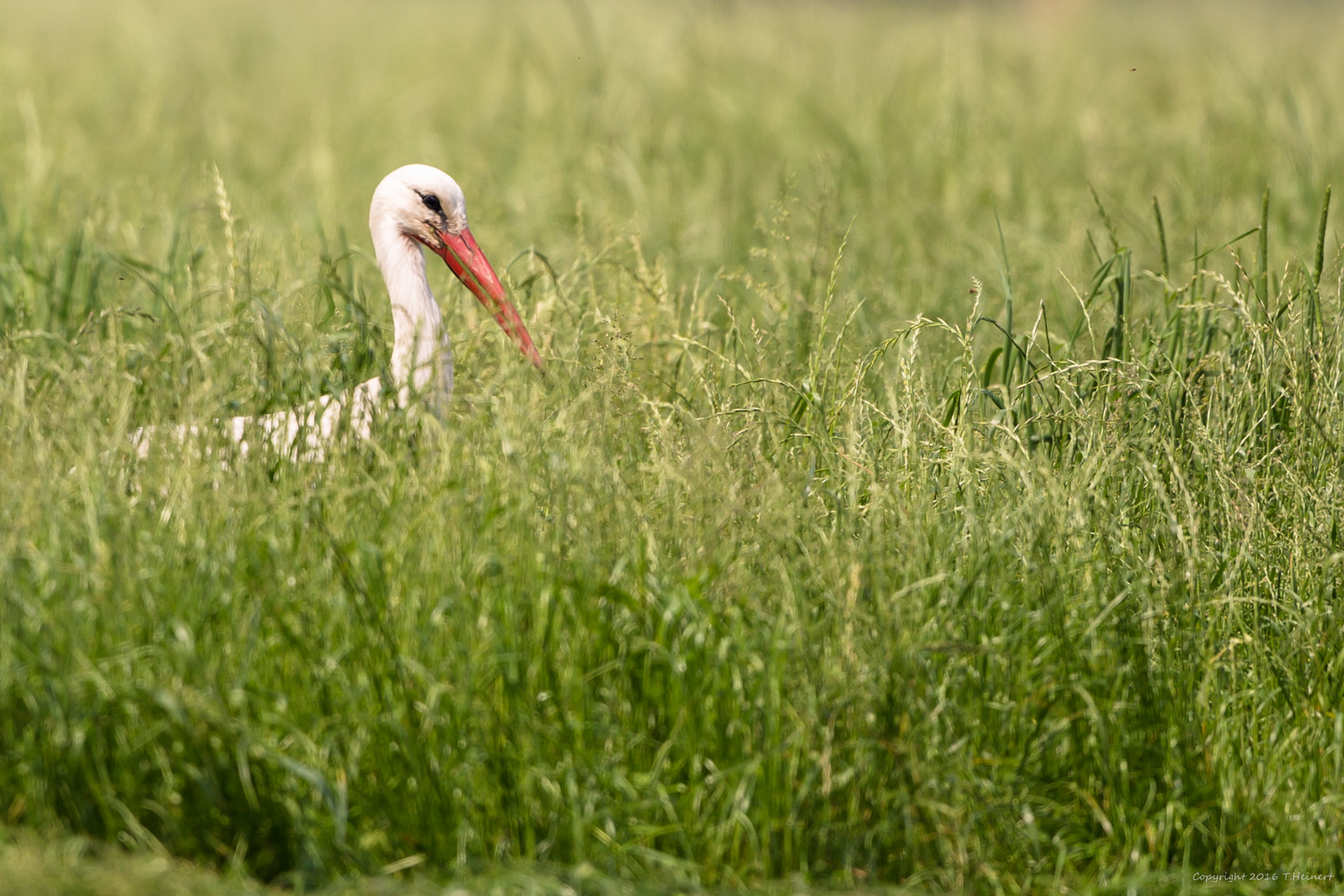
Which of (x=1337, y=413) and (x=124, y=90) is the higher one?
Result: (x=124, y=90)

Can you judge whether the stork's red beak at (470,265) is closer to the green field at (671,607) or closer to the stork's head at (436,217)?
the stork's head at (436,217)

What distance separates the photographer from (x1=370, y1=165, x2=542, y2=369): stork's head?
4.18 metres

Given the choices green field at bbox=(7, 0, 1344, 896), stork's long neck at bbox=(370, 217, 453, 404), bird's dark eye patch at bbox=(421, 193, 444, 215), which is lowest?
green field at bbox=(7, 0, 1344, 896)

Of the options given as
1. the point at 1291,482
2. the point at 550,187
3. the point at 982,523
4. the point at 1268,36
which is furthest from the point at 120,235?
the point at 1268,36

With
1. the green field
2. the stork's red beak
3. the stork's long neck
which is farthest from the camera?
the stork's red beak

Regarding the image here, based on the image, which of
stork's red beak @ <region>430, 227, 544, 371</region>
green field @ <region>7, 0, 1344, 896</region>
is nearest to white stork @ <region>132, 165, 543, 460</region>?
stork's red beak @ <region>430, 227, 544, 371</region>

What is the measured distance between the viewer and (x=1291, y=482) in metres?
3.31

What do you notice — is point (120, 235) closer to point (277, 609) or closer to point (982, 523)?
point (277, 609)

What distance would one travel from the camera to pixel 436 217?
13.8 ft

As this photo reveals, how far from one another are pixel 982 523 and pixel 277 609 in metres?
1.58

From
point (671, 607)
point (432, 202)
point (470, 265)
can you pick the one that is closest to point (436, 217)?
point (432, 202)

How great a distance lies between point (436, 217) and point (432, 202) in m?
0.05

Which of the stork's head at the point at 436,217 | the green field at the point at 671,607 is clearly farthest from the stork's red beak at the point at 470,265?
the green field at the point at 671,607

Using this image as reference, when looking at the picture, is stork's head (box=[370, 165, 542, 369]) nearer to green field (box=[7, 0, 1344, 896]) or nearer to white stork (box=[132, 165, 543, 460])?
white stork (box=[132, 165, 543, 460])
